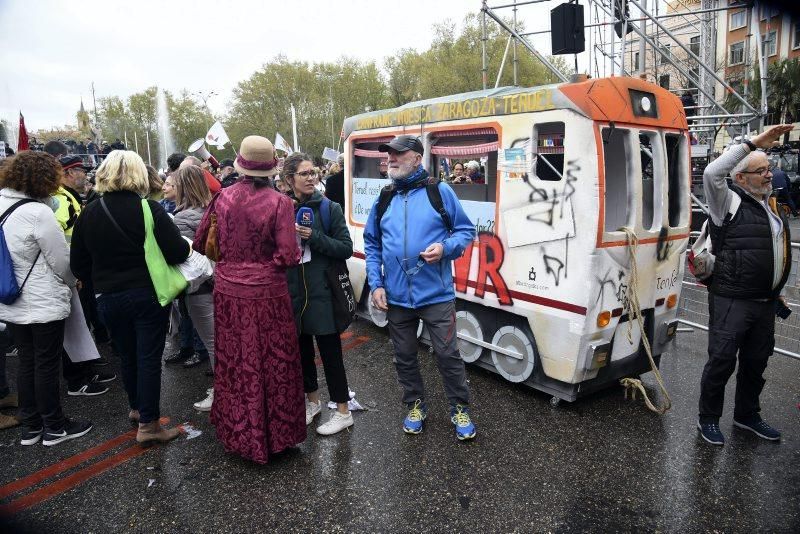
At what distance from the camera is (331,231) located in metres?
3.26

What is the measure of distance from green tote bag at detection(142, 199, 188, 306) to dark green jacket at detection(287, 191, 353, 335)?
0.68 meters

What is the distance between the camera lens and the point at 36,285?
10.6 ft

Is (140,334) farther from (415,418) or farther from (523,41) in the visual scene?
(523,41)

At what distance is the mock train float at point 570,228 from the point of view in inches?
133

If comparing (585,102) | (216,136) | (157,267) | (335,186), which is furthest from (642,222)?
(216,136)

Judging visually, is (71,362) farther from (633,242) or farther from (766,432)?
(766,432)

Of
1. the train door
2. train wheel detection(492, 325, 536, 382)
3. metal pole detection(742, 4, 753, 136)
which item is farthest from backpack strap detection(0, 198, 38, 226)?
metal pole detection(742, 4, 753, 136)

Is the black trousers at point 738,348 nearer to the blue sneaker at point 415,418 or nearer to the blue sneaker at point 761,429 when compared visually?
the blue sneaker at point 761,429

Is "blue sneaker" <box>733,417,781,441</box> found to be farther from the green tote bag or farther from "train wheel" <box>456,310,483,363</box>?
the green tote bag

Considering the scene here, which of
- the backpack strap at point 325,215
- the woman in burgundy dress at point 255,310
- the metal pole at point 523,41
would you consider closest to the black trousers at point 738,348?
the backpack strap at point 325,215

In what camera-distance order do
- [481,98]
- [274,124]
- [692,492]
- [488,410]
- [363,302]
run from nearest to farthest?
[692,492], [488,410], [481,98], [363,302], [274,124]

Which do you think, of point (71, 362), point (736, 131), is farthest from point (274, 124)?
point (71, 362)

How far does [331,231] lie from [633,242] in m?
1.98

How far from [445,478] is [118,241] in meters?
2.27
